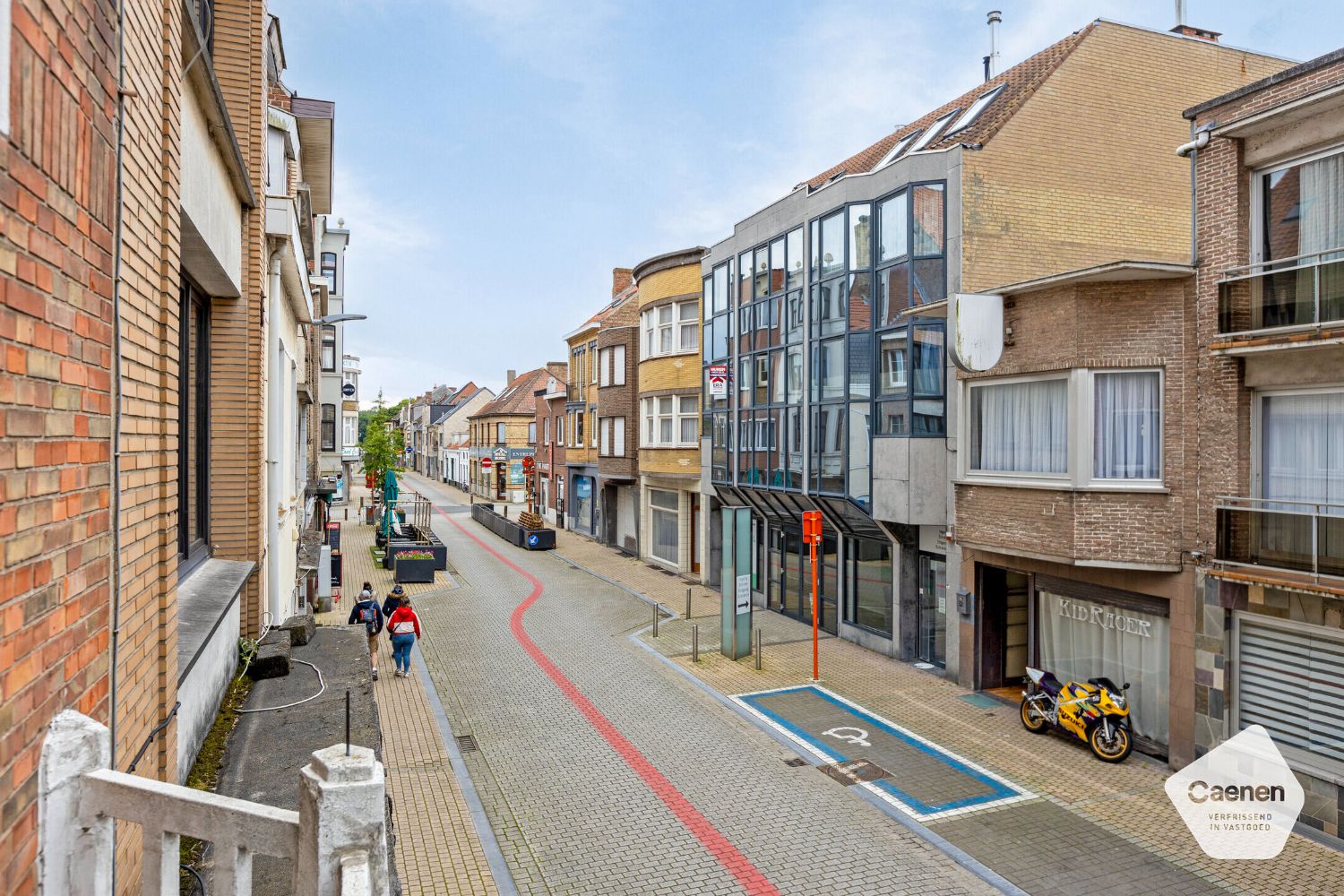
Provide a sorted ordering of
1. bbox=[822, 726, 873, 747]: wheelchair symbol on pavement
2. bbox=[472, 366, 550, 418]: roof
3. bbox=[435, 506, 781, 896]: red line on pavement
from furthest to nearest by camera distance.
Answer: bbox=[472, 366, 550, 418]: roof < bbox=[822, 726, 873, 747]: wheelchair symbol on pavement < bbox=[435, 506, 781, 896]: red line on pavement

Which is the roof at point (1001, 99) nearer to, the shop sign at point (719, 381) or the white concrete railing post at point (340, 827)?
the shop sign at point (719, 381)

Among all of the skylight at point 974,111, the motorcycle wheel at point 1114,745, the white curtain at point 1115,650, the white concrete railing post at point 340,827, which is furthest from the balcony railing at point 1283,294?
the white concrete railing post at point 340,827

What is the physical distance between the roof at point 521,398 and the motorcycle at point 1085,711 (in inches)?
1986

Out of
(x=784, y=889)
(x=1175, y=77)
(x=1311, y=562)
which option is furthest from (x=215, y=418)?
(x=1175, y=77)

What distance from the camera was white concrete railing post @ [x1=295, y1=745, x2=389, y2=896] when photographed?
8.47 ft

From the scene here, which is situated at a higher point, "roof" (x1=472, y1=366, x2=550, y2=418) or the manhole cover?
"roof" (x1=472, y1=366, x2=550, y2=418)

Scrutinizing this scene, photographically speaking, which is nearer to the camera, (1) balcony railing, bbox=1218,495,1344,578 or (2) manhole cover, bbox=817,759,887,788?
(1) balcony railing, bbox=1218,495,1344,578

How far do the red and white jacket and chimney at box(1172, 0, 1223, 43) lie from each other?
19.8 meters

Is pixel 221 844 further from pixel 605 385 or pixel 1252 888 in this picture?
pixel 605 385

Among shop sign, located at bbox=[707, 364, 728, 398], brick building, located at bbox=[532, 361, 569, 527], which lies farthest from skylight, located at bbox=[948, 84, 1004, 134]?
brick building, located at bbox=[532, 361, 569, 527]

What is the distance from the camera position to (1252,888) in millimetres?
8352

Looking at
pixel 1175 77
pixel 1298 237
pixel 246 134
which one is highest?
pixel 1175 77

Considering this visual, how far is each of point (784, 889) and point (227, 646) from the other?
586cm

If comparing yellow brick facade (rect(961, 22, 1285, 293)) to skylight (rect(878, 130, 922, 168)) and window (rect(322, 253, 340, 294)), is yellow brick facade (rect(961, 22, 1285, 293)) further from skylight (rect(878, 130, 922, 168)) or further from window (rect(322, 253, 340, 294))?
window (rect(322, 253, 340, 294))
